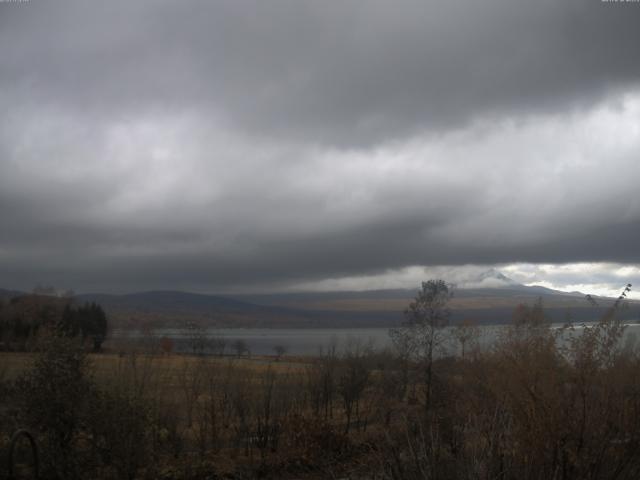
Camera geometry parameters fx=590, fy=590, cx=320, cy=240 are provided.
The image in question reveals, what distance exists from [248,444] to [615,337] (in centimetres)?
1343

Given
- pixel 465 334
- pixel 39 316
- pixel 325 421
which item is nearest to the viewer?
pixel 325 421

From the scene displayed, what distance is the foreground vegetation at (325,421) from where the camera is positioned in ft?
26.0

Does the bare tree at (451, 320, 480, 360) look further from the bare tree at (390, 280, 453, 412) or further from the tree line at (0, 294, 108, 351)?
the tree line at (0, 294, 108, 351)

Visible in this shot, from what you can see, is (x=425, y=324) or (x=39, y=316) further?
(x=39, y=316)

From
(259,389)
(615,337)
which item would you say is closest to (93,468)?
(259,389)

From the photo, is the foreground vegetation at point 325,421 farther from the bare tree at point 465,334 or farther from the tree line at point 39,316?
the tree line at point 39,316

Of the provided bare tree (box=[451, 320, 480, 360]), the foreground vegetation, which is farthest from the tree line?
bare tree (box=[451, 320, 480, 360])

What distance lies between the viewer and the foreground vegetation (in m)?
7.92

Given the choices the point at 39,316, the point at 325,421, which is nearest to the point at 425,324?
the point at 325,421

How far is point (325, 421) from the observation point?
20.3 m

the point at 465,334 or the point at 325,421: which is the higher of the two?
the point at 465,334

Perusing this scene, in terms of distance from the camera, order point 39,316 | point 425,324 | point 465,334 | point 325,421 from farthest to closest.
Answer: point 39,316 → point 425,324 → point 465,334 → point 325,421

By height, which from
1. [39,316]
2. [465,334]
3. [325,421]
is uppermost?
[465,334]

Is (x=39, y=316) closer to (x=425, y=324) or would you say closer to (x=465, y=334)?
(x=425, y=324)
